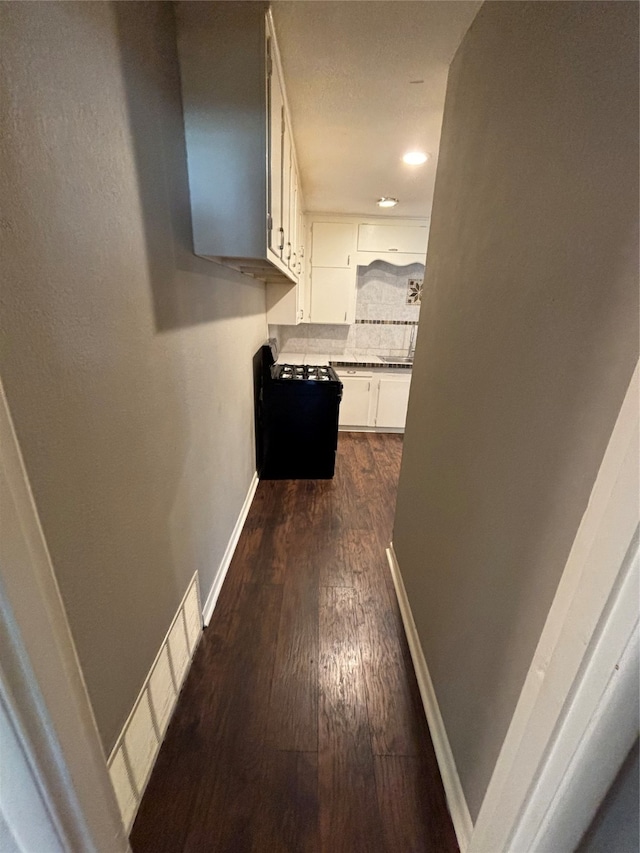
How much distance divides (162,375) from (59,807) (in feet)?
3.25

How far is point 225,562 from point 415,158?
2.70 meters

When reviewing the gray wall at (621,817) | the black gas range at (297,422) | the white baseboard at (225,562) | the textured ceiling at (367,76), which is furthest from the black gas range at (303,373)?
the gray wall at (621,817)

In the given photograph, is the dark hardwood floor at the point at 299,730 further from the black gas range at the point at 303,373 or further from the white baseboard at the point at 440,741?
the black gas range at the point at 303,373

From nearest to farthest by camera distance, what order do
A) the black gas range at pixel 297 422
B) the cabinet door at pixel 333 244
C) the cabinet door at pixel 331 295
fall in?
1. the black gas range at pixel 297 422
2. the cabinet door at pixel 333 244
3. the cabinet door at pixel 331 295

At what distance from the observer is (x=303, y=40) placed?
4.03ft

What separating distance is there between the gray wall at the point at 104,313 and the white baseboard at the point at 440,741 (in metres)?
1.01

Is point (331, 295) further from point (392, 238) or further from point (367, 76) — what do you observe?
point (367, 76)

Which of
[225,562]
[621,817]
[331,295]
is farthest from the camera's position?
[331,295]

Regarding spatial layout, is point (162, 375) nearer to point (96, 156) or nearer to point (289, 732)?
point (96, 156)

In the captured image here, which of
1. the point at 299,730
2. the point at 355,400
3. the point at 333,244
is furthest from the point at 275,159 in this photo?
the point at 355,400

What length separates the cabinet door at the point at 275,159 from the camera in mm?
1226

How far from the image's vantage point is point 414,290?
4.19 m

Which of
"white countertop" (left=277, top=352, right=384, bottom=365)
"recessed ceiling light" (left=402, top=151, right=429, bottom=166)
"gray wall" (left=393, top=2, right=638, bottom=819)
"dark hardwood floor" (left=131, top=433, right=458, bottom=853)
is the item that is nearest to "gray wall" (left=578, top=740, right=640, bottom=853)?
"gray wall" (left=393, top=2, right=638, bottom=819)

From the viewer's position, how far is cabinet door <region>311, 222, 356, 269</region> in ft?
11.8
